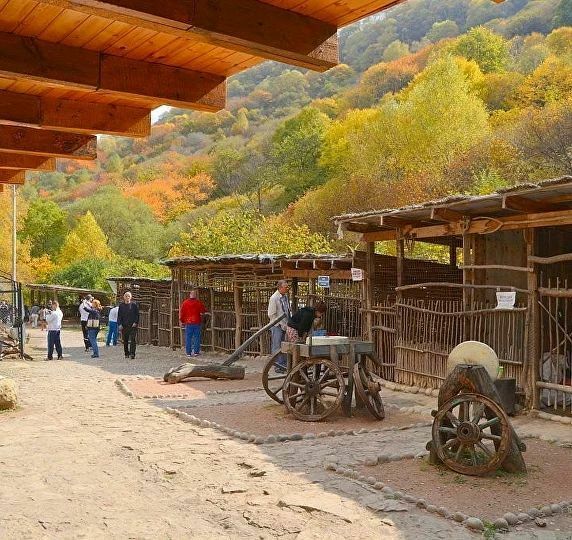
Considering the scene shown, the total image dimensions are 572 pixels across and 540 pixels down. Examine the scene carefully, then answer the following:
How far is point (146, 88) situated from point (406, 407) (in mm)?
7058

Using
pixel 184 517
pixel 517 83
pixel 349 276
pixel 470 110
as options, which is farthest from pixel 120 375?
pixel 517 83

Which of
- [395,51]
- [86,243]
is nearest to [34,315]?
[86,243]

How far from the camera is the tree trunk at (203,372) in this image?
1238cm

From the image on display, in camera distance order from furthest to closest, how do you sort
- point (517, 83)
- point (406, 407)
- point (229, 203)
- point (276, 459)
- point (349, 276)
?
point (229, 203), point (517, 83), point (349, 276), point (406, 407), point (276, 459)

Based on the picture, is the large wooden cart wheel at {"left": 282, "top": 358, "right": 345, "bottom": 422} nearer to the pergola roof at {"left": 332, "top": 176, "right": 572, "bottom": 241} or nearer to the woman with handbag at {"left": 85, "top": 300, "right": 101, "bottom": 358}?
the pergola roof at {"left": 332, "top": 176, "right": 572, "bottom": 241}

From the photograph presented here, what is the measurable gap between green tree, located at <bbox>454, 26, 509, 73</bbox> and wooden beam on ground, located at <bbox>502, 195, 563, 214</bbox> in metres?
52.2

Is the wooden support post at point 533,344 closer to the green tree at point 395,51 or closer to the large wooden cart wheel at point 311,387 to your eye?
the large wooden cart wheel at point 311,387

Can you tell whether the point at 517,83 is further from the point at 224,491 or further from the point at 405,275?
the point at 224,491

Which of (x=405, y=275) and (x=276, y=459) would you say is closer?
(x=276, y=459)

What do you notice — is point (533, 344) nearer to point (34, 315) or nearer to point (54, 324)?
point (54, 324)

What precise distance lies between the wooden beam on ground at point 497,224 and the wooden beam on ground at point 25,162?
245 inches

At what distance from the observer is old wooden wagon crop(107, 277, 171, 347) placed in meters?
21.1

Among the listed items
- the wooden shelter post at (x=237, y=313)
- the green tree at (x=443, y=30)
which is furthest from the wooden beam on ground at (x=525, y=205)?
the green tree at (x=443, y=30)

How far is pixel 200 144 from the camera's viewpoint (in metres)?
90.5
